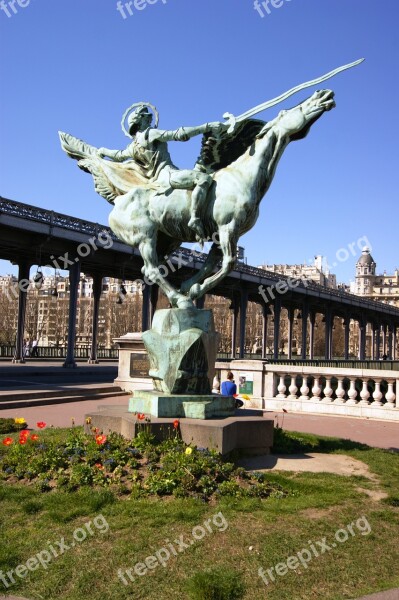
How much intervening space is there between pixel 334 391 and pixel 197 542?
36.1ft

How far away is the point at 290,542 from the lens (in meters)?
4.77

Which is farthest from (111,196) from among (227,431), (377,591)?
(377,591)

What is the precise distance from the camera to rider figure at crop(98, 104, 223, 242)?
8.04m

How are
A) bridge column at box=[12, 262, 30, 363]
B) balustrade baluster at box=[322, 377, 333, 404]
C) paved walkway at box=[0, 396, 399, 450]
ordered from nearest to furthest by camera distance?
paved walkway at box=[0, 396, 399, 450]
balustrade baluster at box=[322, 377, 333, 404]
bridge column at box=[12, 262, 30, 363]

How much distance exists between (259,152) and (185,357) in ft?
10.3

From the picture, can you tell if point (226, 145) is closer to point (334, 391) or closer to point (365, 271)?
point (334, 391)

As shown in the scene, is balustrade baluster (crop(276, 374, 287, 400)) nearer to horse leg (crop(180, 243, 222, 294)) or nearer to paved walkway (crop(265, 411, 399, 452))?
paved walkway (crop(265, 411, 399, 452))
